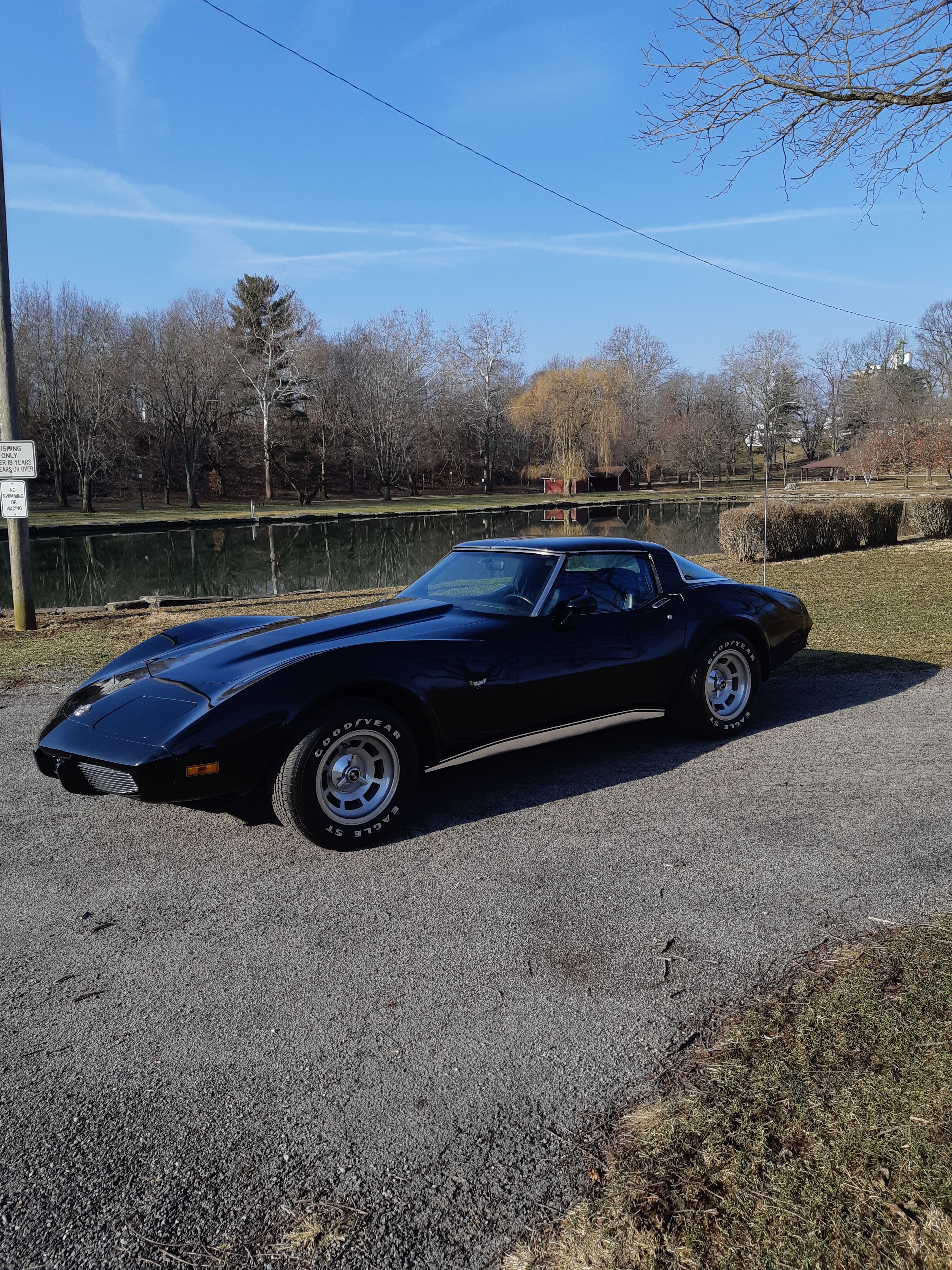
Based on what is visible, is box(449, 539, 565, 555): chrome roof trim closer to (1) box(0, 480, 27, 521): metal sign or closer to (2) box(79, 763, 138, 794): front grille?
(2) box(79, 763, 138, 794): front grille

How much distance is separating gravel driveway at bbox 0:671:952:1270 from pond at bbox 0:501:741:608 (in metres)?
9.95

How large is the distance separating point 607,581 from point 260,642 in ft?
7.13

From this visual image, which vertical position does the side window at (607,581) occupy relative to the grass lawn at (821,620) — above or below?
above

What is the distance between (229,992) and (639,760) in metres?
3.23

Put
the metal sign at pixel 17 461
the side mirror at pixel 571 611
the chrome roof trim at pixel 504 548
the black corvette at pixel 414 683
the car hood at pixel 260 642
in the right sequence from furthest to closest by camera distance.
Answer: the metal sign at pixel 17 461 < the chrome roof trim at pixel 504 548 < the side mirror at pixel 571 611 < the car hood at pixel 260 642 < the black corvette at pixel 414 683

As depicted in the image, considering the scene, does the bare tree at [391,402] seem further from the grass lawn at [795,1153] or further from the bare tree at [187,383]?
the grass lawn at [795,1153]

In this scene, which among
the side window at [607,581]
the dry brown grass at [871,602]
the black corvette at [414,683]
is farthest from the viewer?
the dry brown grass at [871,602]

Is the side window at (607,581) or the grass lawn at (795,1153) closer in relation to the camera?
the grass lawn at (795,1153)

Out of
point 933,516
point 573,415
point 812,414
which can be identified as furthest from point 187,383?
point 812,414

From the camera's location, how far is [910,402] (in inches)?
3656

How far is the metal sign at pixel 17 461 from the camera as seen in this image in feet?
37.8

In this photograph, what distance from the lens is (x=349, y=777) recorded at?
4.46 meters

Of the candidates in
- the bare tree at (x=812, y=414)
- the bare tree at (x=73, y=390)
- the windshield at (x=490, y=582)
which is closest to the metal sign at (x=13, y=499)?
the windshield at (x=490, y=582)

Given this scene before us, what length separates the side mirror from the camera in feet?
17.1
